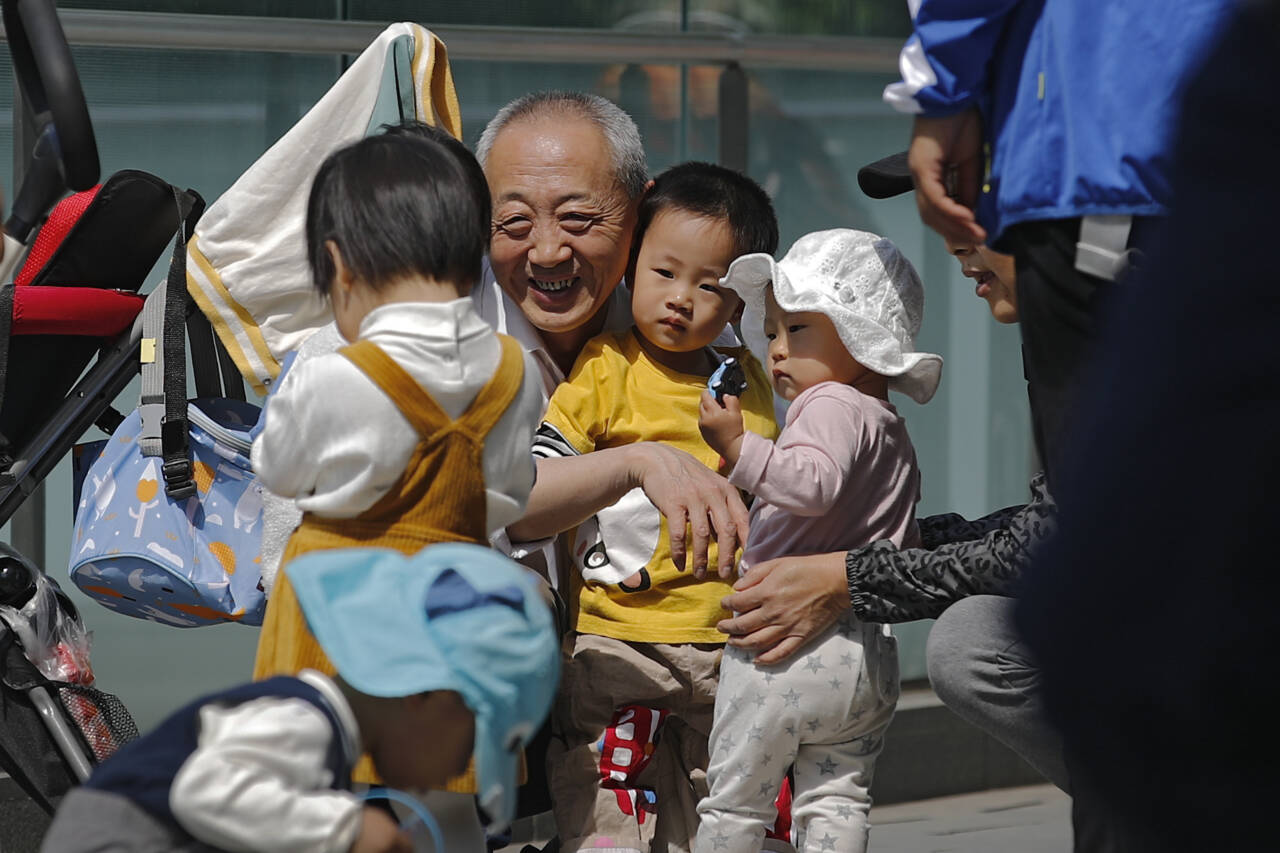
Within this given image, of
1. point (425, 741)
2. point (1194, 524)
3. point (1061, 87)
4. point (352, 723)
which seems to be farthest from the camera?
point (1061, 87)

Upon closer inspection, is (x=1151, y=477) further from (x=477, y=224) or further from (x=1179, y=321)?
(x=477, y=224)

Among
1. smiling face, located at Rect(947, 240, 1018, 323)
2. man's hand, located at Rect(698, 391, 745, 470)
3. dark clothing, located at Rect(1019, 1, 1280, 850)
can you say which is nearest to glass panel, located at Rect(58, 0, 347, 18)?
smiling face, located at Rect(947, 240, 1018, 323)

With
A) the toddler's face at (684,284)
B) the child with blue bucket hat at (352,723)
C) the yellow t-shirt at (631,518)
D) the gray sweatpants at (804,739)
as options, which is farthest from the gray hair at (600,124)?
the child with blue bucket hat at (352,723)

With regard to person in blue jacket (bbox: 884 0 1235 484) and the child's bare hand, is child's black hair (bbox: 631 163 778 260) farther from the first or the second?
the child's bare hand

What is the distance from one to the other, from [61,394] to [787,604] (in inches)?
52.8

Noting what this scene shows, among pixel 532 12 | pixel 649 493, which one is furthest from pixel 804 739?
pixel 532 12

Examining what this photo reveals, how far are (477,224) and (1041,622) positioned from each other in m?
1.20

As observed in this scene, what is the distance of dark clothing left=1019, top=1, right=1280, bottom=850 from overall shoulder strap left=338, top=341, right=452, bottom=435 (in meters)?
1.03

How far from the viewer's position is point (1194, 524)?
40.0 inches

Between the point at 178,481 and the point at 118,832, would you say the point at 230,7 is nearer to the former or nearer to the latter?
the point at 178,481

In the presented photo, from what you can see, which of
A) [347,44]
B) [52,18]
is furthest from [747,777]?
[347,44]

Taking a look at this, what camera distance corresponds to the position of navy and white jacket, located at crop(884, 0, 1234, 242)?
2227 millimetres

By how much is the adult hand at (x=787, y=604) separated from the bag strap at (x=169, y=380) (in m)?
0.93

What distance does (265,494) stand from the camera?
8.61 ft
